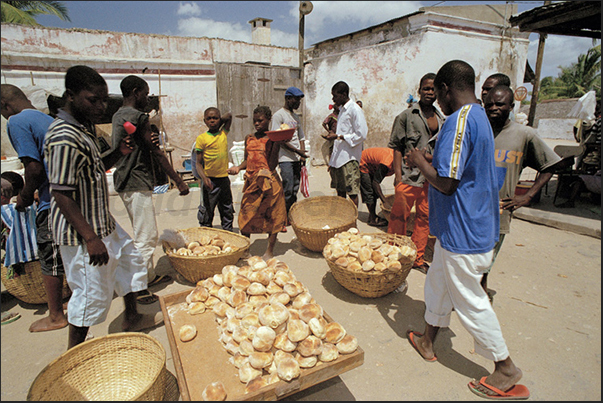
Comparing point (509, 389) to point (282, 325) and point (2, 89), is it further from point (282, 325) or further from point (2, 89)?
point (2, 89)

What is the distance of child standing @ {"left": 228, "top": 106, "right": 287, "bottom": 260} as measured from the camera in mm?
4051

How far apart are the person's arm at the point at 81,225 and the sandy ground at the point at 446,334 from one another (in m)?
1.06

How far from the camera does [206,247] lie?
3834mm

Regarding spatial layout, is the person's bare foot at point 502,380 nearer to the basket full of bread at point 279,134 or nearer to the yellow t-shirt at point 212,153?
the basket full of bread at point 279,134

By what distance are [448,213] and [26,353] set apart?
3472 mm

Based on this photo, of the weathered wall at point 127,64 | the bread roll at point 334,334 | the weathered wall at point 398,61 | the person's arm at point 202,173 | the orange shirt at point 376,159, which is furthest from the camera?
the weathered wall at point 398,61

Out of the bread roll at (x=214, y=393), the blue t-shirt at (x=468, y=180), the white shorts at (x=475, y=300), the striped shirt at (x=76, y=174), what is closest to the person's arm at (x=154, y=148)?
the striped shirt at (x=76, y=174)

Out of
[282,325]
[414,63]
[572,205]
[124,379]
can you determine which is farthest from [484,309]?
[414,63]

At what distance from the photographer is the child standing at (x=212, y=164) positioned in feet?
14.2

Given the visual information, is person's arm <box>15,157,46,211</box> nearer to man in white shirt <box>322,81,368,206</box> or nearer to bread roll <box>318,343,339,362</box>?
bread roll <box>318,343,339,362</box>

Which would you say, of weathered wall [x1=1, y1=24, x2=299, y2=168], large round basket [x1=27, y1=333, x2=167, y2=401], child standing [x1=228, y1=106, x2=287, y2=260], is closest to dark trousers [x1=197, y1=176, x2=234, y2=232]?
child standing [x1=228, y1=106, x2=287, y2=260]

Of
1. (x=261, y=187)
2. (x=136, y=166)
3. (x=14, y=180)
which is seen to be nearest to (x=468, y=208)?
(x=261, y=187)

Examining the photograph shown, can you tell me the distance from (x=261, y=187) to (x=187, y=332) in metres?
1.94

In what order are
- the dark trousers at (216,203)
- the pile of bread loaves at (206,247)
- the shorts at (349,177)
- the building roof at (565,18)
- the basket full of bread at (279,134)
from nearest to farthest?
the pile of bread loaves at (206,247), the basket full of bread at (279,134), the dark trousers at (216,203), the shorts at (349,177), the building roof at (565,18)
